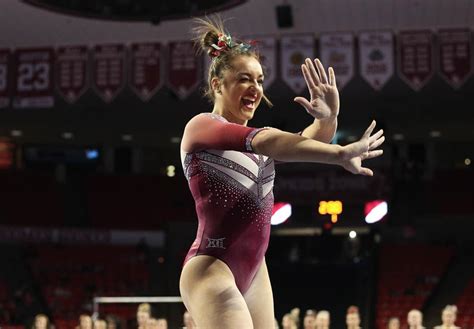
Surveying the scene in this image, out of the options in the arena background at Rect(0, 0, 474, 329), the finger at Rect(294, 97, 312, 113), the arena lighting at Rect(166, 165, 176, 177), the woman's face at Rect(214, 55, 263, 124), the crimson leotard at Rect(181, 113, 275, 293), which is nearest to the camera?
the finger at Rect(294, 97, 312, 113)

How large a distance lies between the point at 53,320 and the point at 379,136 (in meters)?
21.1

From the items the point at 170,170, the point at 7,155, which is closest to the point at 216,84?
the point at 170,170

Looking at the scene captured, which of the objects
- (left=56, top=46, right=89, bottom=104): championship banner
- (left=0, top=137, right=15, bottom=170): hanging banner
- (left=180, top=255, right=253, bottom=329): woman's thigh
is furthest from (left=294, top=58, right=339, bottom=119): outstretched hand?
(left=0, top=137, right=15, bottom=170): hanging banner

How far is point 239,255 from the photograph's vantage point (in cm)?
332

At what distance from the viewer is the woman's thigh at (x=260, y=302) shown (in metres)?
3.46

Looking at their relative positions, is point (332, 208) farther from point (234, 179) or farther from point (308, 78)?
point (308, 78)

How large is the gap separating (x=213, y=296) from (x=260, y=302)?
0.37 metres

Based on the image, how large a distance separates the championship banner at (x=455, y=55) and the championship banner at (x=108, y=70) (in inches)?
274

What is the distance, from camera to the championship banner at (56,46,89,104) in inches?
671

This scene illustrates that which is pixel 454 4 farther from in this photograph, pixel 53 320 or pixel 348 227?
pixel 53 320

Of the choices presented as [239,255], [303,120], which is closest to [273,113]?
[303,120]

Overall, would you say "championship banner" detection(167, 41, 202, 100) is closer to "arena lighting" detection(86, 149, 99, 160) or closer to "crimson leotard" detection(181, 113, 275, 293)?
"crimson leotard" detection(181, 113, 275, 293)

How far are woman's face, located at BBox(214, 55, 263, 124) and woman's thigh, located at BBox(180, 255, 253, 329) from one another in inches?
26.8

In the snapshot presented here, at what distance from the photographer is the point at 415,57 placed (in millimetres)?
16078
